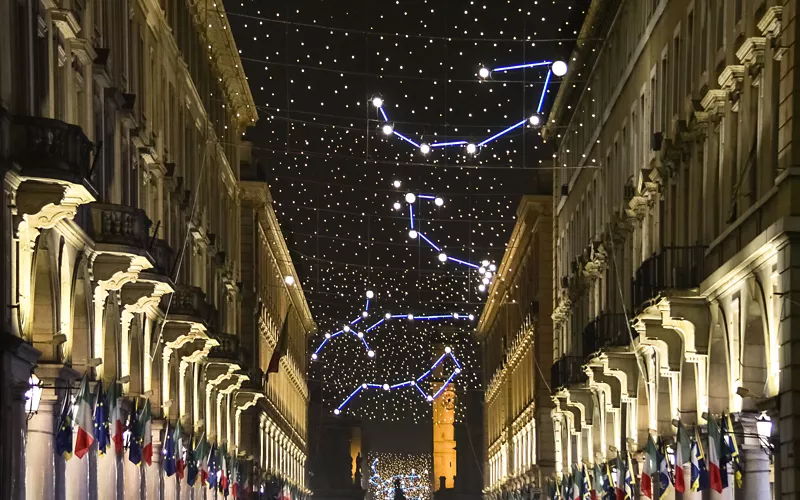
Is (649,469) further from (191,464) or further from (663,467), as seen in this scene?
(191,464)

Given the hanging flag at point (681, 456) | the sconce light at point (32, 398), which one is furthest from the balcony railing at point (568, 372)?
the sconce light at point (32, 398)

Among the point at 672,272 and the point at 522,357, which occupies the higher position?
the point at 522,357

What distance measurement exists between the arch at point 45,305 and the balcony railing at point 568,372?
25.7 meters

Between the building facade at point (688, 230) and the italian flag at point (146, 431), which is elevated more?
the building facade at point (688, 230)

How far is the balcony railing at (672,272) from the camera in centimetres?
3506

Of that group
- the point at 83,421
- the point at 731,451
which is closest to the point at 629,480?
the point at 731,451

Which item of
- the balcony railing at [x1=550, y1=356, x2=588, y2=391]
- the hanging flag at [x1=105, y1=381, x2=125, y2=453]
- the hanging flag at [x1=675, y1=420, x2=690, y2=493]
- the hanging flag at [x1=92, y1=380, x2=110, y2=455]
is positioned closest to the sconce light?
the hanging flag at [x1=92, y1=380, x2=110, y2=455]

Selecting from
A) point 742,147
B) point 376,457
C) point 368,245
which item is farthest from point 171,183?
point 376,457

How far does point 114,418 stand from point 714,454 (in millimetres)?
11421

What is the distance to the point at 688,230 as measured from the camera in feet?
124

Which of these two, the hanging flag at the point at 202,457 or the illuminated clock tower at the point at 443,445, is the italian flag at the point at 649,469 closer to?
the hanging flag at the point at 202,457

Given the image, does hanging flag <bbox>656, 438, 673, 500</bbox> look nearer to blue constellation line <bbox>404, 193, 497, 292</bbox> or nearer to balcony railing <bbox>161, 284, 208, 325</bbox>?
blue constellation line <bbox>404, 193, 497, 292</bbox>

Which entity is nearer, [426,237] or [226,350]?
[226,350]

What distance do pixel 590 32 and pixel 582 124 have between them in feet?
19.6
